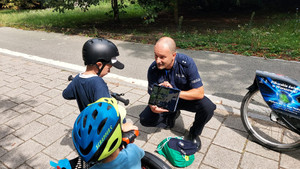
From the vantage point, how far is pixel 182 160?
8.79 ft

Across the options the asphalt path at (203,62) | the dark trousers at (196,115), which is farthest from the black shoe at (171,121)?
the asphalt path at (203,62)

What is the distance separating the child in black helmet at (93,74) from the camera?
2064 mm

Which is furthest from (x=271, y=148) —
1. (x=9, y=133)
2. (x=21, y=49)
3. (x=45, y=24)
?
(x=45, y=24)

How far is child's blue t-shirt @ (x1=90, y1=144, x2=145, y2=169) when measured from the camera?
4.67 ft

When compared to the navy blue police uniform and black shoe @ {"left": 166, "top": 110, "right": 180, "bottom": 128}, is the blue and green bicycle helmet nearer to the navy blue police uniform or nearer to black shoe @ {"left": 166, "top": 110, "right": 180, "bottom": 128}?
the navy blue police uniform

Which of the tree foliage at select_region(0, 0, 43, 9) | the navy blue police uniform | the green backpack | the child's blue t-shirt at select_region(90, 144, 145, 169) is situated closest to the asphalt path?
the navy blue police uniform

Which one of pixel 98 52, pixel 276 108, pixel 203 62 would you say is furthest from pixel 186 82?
pixel 203 62

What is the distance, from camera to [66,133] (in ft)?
11.2

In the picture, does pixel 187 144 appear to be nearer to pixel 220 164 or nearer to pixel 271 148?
pixel 220 164

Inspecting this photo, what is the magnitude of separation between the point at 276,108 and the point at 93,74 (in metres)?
2.30

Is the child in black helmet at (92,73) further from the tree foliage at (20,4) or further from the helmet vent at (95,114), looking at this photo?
the tree foliage at (20,4)

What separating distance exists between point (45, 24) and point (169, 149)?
1346 cm

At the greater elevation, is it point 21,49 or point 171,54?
point 171,54

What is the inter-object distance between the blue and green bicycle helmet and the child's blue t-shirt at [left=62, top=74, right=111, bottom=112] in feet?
2.36
